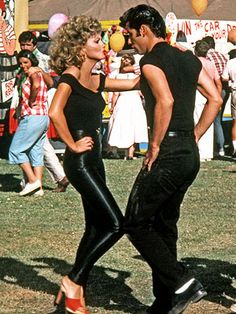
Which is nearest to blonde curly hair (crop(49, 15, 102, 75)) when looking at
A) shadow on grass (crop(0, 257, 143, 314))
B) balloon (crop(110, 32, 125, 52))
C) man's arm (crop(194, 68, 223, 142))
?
man's arm (crop(194, 68, 223, 142))

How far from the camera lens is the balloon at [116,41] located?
62.2 ft

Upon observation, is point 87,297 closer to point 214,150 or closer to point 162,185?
point 162,185

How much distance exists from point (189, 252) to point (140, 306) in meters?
2.01

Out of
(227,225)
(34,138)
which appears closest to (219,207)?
(227,225)

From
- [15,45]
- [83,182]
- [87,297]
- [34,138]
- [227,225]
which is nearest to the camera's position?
[83,182]

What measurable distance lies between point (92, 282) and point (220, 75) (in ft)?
31.9

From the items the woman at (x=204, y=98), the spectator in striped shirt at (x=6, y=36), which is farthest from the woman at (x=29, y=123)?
the spectator in striped shirt at (x=6, y=36)

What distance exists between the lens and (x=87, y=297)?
727 centimetres

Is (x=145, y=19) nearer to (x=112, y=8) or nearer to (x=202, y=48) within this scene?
(x=202, y=48)

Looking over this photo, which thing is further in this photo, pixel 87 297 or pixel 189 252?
pixel 189 252

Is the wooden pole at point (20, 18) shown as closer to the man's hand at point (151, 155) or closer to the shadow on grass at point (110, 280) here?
the shadow on grass at point (110, 280)

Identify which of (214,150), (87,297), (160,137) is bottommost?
(214,150)

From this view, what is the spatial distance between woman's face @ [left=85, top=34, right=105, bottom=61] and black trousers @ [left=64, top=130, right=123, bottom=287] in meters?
0.49

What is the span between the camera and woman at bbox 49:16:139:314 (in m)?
6.69
